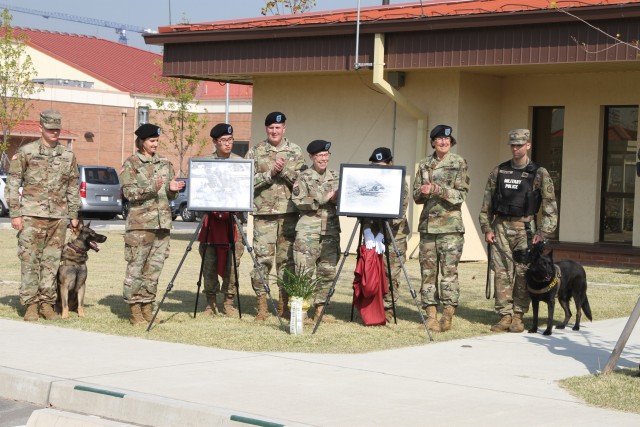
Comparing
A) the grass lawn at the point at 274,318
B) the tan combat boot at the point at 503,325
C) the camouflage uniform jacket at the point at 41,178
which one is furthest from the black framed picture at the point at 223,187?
the tan combat boot at the point at 503,325

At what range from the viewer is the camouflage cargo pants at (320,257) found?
459 inches

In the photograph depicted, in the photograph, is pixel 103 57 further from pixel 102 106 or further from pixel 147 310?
pixel 147 310

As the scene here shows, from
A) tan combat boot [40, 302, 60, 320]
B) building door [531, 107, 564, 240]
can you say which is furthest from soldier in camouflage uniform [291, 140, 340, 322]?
building door [531, 107, 564, 240]

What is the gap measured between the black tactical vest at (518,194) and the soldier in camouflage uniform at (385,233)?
102 cm

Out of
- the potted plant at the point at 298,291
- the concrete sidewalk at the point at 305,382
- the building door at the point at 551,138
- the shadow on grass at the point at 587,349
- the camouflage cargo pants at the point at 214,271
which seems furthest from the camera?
the building door at the point at 551,138

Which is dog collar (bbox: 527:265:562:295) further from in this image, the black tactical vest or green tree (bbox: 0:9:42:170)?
green tree (bbox: 0:9:42:170)

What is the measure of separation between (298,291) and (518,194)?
2.54m

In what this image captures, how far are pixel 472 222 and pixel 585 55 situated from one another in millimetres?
4337

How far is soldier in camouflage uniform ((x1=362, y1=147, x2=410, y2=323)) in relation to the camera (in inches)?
467

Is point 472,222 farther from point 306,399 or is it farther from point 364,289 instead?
point 306,399

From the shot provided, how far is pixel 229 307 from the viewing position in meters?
12.6

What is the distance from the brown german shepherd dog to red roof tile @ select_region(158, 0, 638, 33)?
8.90 metres

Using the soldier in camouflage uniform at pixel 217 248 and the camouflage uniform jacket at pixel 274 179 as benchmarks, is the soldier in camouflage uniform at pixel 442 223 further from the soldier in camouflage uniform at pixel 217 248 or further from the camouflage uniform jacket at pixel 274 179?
the soldier in camouflage uniform at pixel 217 248

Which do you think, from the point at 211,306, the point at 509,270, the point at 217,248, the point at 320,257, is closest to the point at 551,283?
the point at 509,270
